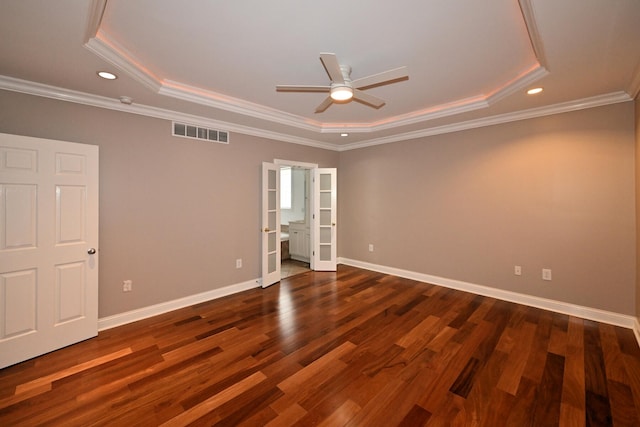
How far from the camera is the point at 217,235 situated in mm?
3982

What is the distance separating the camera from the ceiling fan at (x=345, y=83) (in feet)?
6.82

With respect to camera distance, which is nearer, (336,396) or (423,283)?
(336,396)

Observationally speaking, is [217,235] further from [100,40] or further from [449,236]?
[449,236]

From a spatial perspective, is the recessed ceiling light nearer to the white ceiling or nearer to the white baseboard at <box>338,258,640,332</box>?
the white ceiling

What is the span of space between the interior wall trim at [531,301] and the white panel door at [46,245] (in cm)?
447

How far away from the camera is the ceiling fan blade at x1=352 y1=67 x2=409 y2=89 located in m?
2.09

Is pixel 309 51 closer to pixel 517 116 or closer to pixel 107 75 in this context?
pixel 107 75

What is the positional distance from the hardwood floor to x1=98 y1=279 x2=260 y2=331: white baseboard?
0.40 ft

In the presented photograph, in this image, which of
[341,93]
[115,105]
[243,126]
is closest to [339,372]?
[341,93]

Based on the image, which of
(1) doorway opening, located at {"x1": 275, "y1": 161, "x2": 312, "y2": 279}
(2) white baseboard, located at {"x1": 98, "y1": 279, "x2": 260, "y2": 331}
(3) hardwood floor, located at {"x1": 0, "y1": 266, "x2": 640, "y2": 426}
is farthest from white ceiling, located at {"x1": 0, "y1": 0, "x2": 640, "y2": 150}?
(3) hardwood floor, located at {"x1": 0, "y1": 266, "x2": 640, "y2": 426}

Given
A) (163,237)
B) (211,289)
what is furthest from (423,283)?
(163,237)

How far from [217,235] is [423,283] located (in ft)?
11.4

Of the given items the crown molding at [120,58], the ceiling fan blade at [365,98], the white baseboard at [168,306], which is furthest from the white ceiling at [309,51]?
the white baseboard at [168,306]

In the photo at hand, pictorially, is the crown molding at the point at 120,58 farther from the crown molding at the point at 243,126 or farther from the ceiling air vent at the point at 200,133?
the ceiling air vent at the point at 200,133
